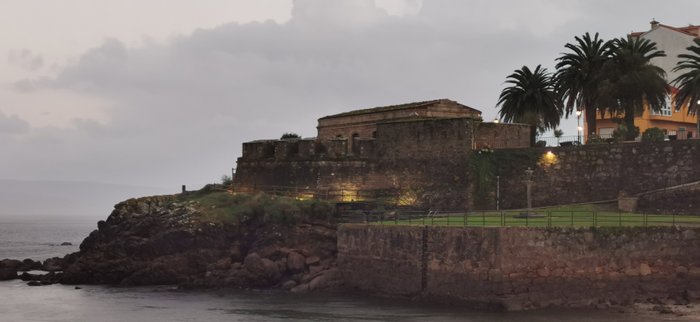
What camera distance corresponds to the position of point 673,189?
44.5m

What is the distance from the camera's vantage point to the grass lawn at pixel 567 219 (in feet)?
119

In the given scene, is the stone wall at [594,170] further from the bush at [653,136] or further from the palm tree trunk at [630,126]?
the palm tree trunk at [630,126]

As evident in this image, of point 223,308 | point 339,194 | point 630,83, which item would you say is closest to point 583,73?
point 630,83

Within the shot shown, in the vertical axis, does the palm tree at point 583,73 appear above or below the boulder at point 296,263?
above

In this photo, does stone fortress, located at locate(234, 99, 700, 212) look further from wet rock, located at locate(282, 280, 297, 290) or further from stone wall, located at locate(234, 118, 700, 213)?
wet rock, located at locate(282, 280, 297, 290)

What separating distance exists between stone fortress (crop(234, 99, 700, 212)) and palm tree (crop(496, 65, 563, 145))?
3295 mm

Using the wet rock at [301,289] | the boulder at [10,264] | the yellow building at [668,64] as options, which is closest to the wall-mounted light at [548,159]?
the wet rock at [301,289]

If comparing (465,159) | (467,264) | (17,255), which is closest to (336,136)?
(465,159)

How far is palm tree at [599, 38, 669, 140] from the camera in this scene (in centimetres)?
5347

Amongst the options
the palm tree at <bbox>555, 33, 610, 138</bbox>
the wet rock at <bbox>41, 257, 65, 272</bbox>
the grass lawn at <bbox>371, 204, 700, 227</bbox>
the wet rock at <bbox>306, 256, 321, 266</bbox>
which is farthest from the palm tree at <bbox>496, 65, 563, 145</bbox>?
the wet rock at <bbox>41, 257, 65, 272</bbox>

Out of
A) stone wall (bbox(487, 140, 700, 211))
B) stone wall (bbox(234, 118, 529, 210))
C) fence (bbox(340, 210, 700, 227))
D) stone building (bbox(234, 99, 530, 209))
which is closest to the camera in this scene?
fence (bbox(340, 210, 700, 227))

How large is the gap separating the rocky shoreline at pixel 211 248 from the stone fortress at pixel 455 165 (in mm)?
6659

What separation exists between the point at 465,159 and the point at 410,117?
715 centimetres

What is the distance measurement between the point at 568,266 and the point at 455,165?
18.8 metres
